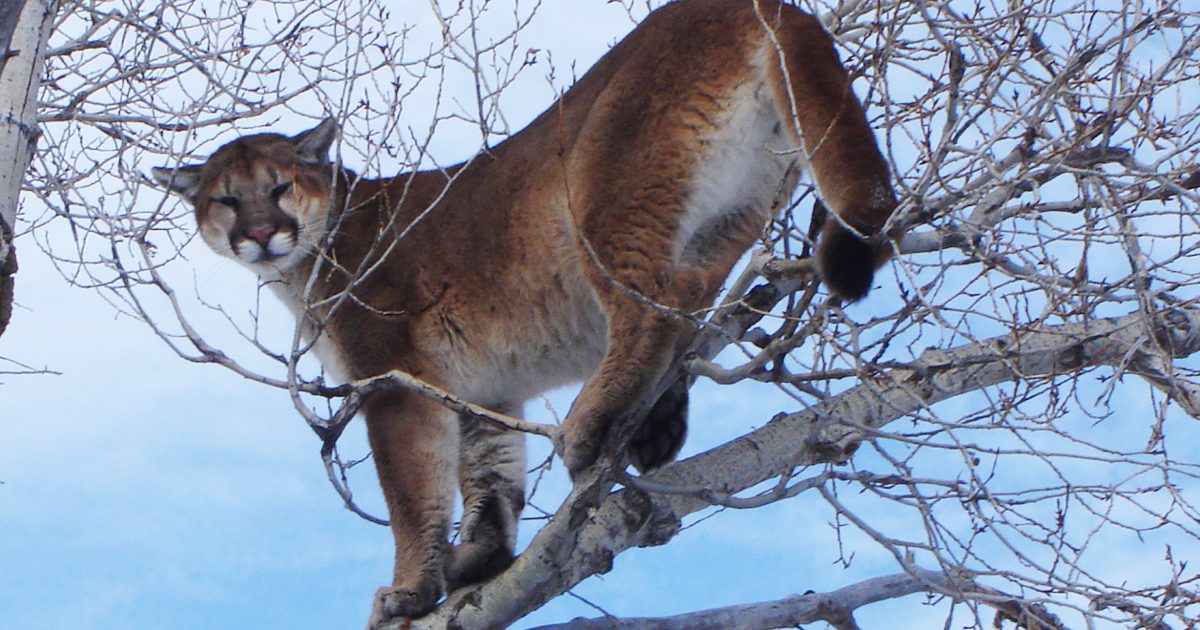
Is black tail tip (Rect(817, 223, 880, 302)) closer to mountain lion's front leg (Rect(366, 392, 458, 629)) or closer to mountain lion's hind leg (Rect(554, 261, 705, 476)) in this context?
mountain lion's hind leg (Rect(554, 261, 705, 476))

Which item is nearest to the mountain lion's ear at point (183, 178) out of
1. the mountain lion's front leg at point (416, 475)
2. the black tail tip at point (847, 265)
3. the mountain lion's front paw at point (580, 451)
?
the mountain lion's front leg at point (416, 475)

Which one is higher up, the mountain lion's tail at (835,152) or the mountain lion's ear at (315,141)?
the mountain lion's ear at (315,141)

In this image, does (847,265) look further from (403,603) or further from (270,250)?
(270,250)

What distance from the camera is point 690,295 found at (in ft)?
13.6

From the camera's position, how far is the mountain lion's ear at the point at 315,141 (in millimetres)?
5523

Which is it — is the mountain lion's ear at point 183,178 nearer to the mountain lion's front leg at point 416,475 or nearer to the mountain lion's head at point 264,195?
the mountain lion's head at point 264,195

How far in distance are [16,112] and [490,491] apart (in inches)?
94.5

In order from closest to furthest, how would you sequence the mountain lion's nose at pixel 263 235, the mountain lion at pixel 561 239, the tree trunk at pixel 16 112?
the tree trunk at pixel 16 112 → the mountain lion at pixel 561 239 → the mountain lion's nose at pixel 263 235

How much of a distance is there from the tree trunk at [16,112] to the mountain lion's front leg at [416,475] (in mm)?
1455

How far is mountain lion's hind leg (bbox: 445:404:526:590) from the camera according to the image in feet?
14.9

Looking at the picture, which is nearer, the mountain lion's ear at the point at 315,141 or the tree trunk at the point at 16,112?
the tree trunk at the point at 16,112

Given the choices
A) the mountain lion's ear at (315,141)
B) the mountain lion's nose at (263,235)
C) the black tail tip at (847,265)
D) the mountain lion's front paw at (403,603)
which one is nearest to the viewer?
the black tail tip at (847,265)

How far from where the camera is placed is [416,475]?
4.60 m

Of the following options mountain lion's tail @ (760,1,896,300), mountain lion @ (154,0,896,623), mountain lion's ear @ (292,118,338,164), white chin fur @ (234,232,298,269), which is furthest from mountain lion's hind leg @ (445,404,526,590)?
mountain lion's tail @ (760,1,896,300)
